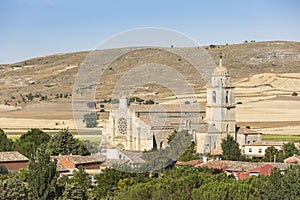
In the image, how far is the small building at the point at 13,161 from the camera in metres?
57.5

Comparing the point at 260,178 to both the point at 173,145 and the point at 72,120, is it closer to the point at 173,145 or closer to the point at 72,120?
the point at 173,145

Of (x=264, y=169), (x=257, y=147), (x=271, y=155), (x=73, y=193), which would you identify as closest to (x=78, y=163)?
(x=264, y=169)

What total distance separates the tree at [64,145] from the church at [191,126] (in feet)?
21.9

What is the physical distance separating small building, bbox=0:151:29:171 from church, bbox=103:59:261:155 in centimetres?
1540

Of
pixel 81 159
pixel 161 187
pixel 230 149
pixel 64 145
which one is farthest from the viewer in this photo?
pixel 64 145

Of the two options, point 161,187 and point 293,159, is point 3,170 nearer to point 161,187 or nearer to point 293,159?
point 161,187

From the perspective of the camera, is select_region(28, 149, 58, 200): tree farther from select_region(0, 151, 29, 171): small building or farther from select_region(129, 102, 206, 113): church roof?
select_region(129, 102, 206, 113): church roof

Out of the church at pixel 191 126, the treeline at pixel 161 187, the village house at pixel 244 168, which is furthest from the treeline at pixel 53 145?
the treeline at pixel 161 187

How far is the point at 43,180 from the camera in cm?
3994

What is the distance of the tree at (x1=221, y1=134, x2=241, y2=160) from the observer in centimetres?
6328

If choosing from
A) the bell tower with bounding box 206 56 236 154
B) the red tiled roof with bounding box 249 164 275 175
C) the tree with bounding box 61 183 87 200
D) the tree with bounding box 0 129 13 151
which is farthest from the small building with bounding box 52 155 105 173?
the bell tower with bounding box 206 56 236 154

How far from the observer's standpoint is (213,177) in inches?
1617

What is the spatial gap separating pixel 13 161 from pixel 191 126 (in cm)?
2355

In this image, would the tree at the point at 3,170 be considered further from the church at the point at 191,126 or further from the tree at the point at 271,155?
the tree at the point at 271,155
